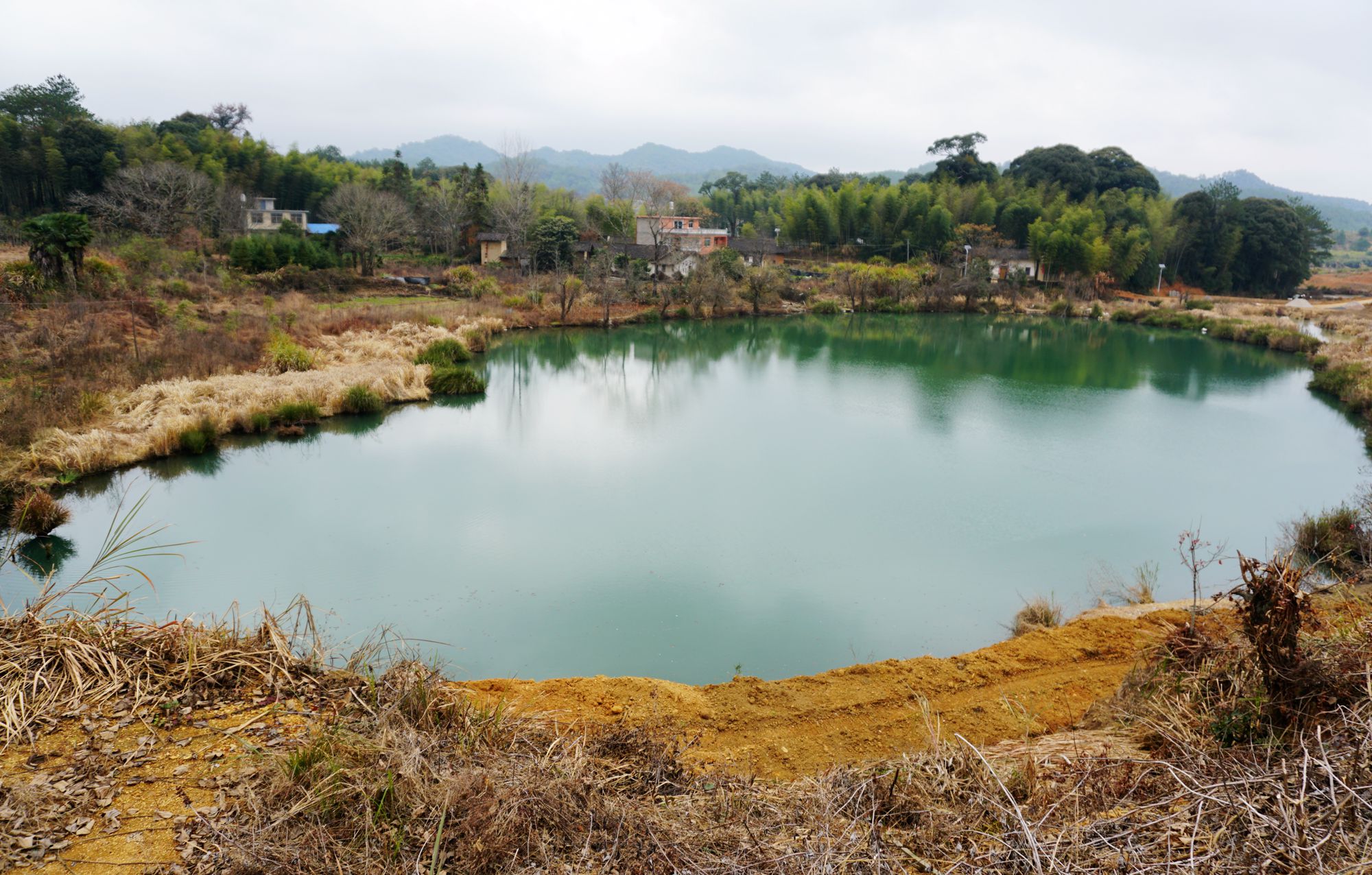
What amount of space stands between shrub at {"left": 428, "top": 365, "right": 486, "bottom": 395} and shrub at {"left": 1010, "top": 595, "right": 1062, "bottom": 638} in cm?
1175

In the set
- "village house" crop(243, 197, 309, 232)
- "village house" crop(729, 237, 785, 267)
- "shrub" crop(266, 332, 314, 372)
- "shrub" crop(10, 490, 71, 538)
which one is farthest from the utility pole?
"village house" crop(729, 237, 785, 267)

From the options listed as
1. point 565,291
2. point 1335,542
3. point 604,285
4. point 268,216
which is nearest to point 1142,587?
point 1335,542

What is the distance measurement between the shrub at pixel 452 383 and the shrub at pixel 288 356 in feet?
7.42

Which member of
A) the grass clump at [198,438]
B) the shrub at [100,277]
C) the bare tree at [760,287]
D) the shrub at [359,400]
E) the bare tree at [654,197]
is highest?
the bare tree at [654,197]

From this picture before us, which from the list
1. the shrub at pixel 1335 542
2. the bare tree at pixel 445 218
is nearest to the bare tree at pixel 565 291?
the bare tree at pixel 445 218

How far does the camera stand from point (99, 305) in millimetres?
14992

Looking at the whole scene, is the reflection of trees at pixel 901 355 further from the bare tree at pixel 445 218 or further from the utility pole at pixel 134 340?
the bare tree at pixel 445 218

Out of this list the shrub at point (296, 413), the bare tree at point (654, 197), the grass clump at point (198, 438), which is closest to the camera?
the grass clump at point (198, 438)

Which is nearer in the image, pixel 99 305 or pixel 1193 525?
pixel 1193 525

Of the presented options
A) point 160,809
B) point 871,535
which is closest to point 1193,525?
point 871,535

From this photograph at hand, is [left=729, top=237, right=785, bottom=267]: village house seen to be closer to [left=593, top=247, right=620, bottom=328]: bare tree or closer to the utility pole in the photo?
[left=593, top=247, right=620, bottom=328]: bare tree

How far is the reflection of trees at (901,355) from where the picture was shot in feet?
60.2

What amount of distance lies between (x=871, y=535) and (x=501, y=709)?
5800 millimetres

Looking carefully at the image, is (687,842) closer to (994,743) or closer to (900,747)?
(900,747)
